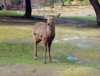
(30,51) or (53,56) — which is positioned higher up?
(53,56)

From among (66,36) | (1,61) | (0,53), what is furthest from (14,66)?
(66,36)

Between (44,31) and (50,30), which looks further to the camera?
(44,31)

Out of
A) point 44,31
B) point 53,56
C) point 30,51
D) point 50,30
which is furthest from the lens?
point 30,51

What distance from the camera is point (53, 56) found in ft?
37.6

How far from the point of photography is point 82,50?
13102 mm

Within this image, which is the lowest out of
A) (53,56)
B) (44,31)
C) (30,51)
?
(30,51)

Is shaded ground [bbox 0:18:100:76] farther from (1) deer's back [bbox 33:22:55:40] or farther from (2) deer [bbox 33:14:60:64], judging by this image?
(1) deer's back [bbox 33:22:55:40]

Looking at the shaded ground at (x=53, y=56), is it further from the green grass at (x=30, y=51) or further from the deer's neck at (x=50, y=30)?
the deer's neck at (x=50, y=30)

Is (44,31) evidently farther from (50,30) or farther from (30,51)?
(30,51)

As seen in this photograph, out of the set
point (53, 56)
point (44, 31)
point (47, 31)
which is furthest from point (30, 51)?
point (47, 31)

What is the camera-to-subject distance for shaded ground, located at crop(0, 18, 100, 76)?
28.2 feet

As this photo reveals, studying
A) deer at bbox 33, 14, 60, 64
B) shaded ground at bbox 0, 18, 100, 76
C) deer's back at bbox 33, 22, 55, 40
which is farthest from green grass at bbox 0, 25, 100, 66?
deer's back at bbox 33, 22, 55, 40

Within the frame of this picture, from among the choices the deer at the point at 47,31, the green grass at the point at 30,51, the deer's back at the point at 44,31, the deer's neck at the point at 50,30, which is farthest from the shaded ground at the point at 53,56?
the deer's neck at the point at 50,30

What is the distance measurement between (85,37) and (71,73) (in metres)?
9.00
